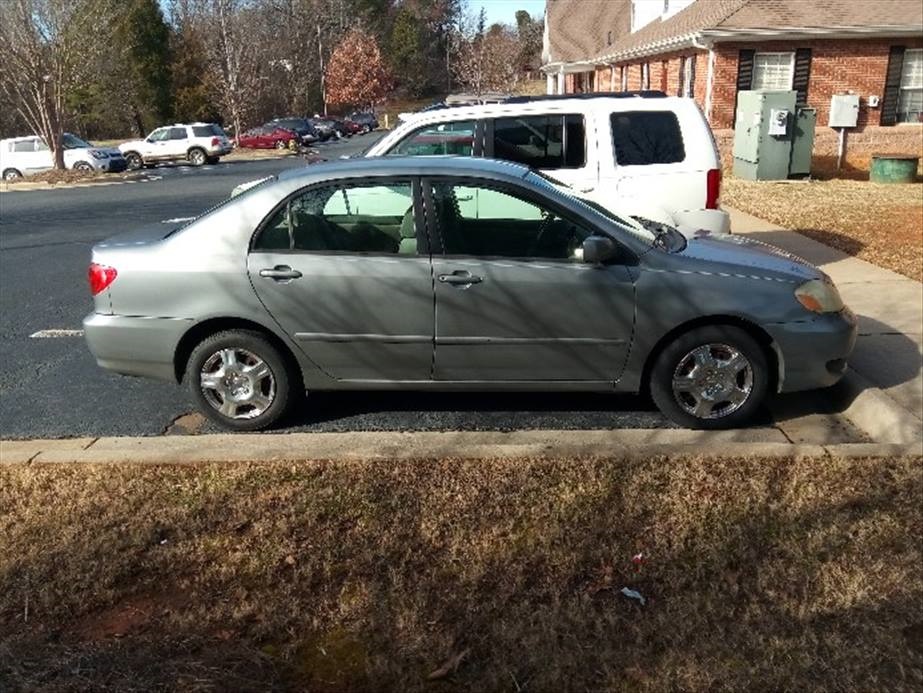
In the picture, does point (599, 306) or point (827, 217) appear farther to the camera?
point (827, 217)

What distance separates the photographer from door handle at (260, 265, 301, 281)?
4.54m

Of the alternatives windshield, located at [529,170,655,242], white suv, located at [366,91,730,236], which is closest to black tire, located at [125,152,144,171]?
white suv, located at [366,91,730,236]

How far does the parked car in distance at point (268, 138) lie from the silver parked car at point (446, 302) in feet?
114

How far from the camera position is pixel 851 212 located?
12195 mm

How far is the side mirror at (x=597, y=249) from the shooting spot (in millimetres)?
4418

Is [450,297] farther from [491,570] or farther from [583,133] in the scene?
[583,133]

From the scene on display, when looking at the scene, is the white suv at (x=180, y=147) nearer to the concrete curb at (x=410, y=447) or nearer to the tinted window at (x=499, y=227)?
the concrete curb at (x=410, y=447)

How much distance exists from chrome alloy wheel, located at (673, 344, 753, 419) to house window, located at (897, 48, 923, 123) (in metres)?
19.6

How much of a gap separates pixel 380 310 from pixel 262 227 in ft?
2.73

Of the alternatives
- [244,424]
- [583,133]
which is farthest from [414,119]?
[244,424]

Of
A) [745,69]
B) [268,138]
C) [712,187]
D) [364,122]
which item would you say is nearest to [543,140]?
[712,187]

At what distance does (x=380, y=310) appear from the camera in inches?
179

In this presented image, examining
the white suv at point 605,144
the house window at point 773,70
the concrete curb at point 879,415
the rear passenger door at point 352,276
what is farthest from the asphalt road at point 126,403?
the house window at point 773,70

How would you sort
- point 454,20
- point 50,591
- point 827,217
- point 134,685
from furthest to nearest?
point 454,20 → point 827,217 → point 50,591 → point 134,685
